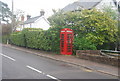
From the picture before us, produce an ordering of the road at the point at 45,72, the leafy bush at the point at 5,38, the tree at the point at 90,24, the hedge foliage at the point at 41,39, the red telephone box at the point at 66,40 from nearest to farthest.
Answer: the road at the point at 45,72 → the red telephone box at the point at 66,40 → the tree at the point at 90,24 → the hedge foliage at the point at 41,39 → the leafy bush at the point at 5,38

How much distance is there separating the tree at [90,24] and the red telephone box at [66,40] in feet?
3.60

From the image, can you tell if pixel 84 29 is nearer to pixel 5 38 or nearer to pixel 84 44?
pixel 84 44

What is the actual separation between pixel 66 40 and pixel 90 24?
9.14 feet

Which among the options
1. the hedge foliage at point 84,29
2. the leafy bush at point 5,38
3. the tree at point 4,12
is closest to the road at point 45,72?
the hedge foliage at point 84,29

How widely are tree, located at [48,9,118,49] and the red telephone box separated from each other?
3.60ft

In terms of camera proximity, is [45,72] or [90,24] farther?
[90,24]

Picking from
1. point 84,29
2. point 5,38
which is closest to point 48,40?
point 84,29

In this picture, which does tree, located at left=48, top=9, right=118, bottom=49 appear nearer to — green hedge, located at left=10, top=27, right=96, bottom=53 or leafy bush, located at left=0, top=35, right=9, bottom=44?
green hedge, located at left=10, top=27, right=96, bottom=53

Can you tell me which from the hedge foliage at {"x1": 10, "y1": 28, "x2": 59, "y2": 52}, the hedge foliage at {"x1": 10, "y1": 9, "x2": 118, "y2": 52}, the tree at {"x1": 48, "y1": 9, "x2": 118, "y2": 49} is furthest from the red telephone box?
the tree at {"x1": 48, "y1": 9, "x2": 118, "y2": 49}

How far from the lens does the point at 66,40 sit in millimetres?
14766

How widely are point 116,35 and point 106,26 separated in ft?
4.87

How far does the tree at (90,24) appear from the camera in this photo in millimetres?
14992

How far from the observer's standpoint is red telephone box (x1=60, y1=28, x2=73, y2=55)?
1475 cm

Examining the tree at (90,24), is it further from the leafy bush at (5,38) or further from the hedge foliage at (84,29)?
the leafy bush at (5,38)
